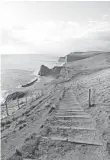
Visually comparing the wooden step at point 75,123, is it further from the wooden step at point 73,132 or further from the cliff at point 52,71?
the cliff at point 52,71

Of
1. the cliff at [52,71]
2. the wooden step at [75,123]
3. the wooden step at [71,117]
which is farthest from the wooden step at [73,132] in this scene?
the cliff at [52,71]

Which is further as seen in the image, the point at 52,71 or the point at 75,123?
the point at 52,71

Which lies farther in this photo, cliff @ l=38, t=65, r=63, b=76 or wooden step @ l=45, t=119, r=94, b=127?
cliff @ l=38, t=65, r=63, b=76

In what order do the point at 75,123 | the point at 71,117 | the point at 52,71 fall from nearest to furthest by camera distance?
the point at 75,123, the point at 71,117, the point at 52,71

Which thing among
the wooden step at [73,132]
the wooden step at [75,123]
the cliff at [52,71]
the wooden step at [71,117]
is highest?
→ the cliff at [52,71]

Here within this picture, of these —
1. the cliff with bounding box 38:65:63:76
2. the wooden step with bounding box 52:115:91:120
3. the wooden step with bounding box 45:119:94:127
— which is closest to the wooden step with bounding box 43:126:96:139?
the wooden step with bounding box 45:119:94:127

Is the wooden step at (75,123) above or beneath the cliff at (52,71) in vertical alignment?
beneath

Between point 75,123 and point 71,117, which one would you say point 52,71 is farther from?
point 75,123

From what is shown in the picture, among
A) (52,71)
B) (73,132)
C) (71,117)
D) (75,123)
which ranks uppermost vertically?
(52,71)

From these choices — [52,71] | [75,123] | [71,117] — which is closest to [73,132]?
[75,123]

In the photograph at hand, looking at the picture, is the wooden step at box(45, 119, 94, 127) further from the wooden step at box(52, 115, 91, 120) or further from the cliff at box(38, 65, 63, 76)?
the cliff at box(38, 65, 63, 76)

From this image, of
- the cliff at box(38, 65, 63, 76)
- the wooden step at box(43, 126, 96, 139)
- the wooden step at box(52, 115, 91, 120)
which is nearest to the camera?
the wooden step at box(43, 126, 96, 139)

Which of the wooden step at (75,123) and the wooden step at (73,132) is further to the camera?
the wooden step at (75,123)

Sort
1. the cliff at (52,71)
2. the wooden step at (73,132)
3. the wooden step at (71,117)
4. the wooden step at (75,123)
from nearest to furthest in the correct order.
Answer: the wooden step at (73,132)
the wooden step at (75,123)
the wooden step at (71,117)
the cliff at (52,71)
